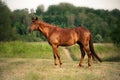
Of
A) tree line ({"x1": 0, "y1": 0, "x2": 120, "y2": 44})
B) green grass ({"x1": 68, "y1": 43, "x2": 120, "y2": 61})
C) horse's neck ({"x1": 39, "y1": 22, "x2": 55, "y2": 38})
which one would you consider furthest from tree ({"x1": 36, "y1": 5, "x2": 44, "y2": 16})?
green grass ({"x1": 68, "y1": 43, "x2": 120, "y2": 61})

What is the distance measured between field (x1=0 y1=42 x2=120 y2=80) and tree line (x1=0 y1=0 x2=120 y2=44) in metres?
0.16

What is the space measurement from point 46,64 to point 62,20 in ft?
2.81

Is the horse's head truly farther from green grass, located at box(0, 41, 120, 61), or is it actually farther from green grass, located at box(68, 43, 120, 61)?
green grass, located at box(68, 43, 120, 61)

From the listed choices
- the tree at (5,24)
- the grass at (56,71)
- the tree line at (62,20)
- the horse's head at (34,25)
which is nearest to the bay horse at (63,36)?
the horse's head at (34,25)

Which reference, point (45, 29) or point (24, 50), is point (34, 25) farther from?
point (24, 50)

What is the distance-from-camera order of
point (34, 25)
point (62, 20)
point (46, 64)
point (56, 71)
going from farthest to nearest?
1. point (62, 20)
2. point (46, 64)
3. point (34, 25)
4. point (56, 71)

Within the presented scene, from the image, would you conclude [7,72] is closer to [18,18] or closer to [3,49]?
[3,49]

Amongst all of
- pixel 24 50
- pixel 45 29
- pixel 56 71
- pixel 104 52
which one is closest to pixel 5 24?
pixel 24 50

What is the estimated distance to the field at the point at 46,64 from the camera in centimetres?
370

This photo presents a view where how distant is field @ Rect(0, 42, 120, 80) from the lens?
370 cm

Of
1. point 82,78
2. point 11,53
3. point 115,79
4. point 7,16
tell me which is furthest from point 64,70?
point 7,16

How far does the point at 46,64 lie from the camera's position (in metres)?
4.18

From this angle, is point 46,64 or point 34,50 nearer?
point 46,64

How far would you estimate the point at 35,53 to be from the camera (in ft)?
14.5
